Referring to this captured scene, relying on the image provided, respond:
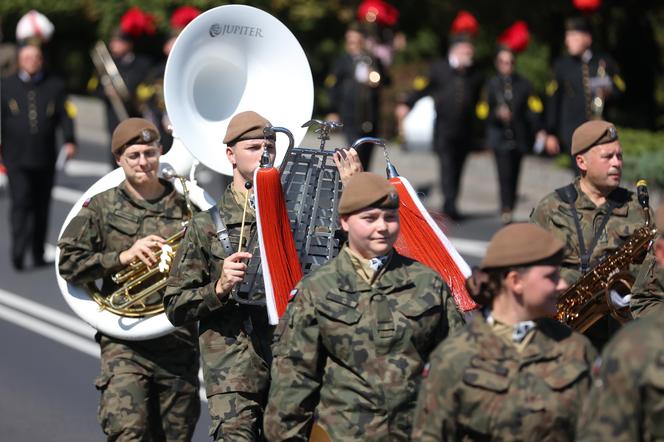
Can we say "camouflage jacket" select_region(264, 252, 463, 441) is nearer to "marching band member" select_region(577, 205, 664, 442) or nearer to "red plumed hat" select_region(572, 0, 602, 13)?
"marching band member" select_region(577, 205, 664, 442)

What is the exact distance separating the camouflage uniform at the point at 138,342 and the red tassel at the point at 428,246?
1.57 m

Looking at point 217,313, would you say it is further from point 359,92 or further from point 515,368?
point 359,92

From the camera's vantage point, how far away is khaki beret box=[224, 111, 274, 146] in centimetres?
738

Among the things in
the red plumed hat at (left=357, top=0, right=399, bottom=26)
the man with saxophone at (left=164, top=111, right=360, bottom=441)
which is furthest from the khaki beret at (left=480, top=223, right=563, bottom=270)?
the red plumed hat at (left=357, top=0, right=399, bottom=26)

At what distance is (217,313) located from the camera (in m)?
7.37

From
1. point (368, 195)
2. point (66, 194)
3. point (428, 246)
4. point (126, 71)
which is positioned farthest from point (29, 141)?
point (368, 195)

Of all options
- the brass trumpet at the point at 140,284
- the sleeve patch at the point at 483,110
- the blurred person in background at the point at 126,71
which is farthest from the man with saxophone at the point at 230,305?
the blurred person in background at the point at 126,71

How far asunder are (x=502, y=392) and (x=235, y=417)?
2286mm

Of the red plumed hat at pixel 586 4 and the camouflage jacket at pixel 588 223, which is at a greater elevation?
the camouflage jacket at pixel 588 223

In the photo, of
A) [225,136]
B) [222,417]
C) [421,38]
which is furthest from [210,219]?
[421,38]

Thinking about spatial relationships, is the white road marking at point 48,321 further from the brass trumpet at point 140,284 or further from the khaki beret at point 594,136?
the khaki beret at point 594,136

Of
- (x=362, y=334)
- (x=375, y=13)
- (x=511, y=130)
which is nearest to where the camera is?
(x=362, y=334)

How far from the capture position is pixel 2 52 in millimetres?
23828

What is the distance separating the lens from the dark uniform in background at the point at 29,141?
1496cm
